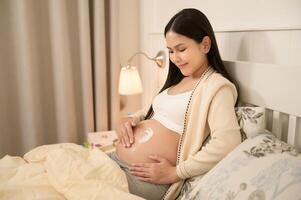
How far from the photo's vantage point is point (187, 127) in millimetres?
1067

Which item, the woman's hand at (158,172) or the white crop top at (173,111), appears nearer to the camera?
the woman's hand at (158,172)

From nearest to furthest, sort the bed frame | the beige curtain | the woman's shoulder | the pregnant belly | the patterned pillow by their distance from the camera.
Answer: the patterned pillow
the bed frame
the woman's shoulder
the pregnant belly
the beige curtain

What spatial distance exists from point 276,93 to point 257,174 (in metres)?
0.35

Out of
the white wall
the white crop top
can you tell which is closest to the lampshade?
the white wall

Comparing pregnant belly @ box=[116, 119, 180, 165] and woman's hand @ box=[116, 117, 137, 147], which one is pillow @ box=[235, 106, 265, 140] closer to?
pregnant belly @ box=[116, 119, 180, 165]

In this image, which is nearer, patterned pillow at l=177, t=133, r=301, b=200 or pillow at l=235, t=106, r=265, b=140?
patterned pillow at l=177, t=133, r=301, b=200

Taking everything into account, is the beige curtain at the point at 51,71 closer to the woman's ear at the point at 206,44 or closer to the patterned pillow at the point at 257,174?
the woman's ear at the point at 206,44

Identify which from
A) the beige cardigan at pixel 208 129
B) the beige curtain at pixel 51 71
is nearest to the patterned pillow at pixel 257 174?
the beige cardigan at pixel 208 129

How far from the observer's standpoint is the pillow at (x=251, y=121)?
0.94 m

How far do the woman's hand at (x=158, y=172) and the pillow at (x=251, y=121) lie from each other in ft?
0.99

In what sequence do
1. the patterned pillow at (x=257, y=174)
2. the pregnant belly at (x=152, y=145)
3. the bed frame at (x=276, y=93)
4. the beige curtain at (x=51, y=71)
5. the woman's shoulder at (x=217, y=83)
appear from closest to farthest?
1. the patterned pillow at (x=257, y=174)
2. the bed frame at (x=276, y=93)
3. the woman's shoulder at (x=217, y=83)
4. the pregnant belly at (x=152, y=145)
5. the beige curtain at (x=51, y=71)

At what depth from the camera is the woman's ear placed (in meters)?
1.10

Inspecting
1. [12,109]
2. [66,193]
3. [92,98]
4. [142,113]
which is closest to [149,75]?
[92,98]

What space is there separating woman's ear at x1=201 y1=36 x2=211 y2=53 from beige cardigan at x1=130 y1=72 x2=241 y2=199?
0.11 meters
